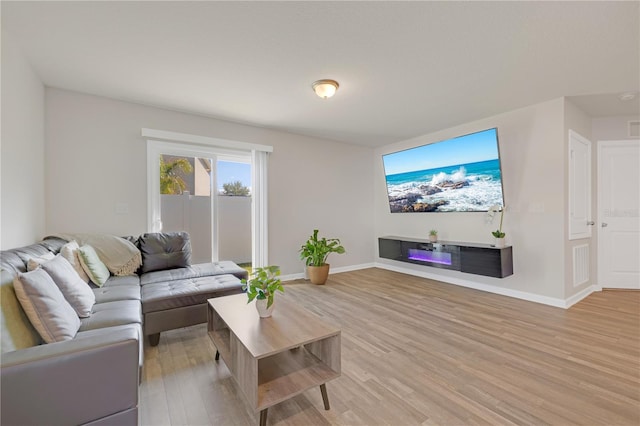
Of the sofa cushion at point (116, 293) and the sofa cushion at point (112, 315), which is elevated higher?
the sofa cushion at point (116, 293)

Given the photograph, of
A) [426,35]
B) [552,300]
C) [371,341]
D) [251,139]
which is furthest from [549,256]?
[251,139]

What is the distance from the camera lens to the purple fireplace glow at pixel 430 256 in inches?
164

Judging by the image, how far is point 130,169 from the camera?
3.43 m

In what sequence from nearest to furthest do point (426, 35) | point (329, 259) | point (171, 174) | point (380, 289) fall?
point (426, 35)
point (171, 174)
point (380, 289)
point (329, 259)

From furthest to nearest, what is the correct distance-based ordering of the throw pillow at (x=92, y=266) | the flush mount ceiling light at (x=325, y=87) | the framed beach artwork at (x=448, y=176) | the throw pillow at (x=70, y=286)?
the framed beach artwork at (x=448, y=176) → the flush mount ceiling light at (x=325, y=87) → the throw pillow at (x=92, y=266) → the throw pillow at (x=70, y=286)

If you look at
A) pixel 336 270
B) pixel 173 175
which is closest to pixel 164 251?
pixel 173 175

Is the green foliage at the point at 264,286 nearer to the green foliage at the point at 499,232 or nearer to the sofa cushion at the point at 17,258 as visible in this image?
the sofa cushion at the point at 17,258

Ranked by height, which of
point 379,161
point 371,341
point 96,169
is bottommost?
point 371,341

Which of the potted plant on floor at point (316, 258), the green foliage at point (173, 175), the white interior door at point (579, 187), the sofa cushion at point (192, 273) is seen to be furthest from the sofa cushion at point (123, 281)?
the white interior door at point (579, 187)

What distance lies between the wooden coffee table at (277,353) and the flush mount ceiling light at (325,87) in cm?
213

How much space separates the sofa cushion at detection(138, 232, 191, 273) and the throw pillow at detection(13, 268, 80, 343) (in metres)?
1.68

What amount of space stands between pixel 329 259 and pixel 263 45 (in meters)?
3.74

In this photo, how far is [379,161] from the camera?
225 inches

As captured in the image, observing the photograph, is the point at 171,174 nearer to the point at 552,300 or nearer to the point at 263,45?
the point at 263,45
